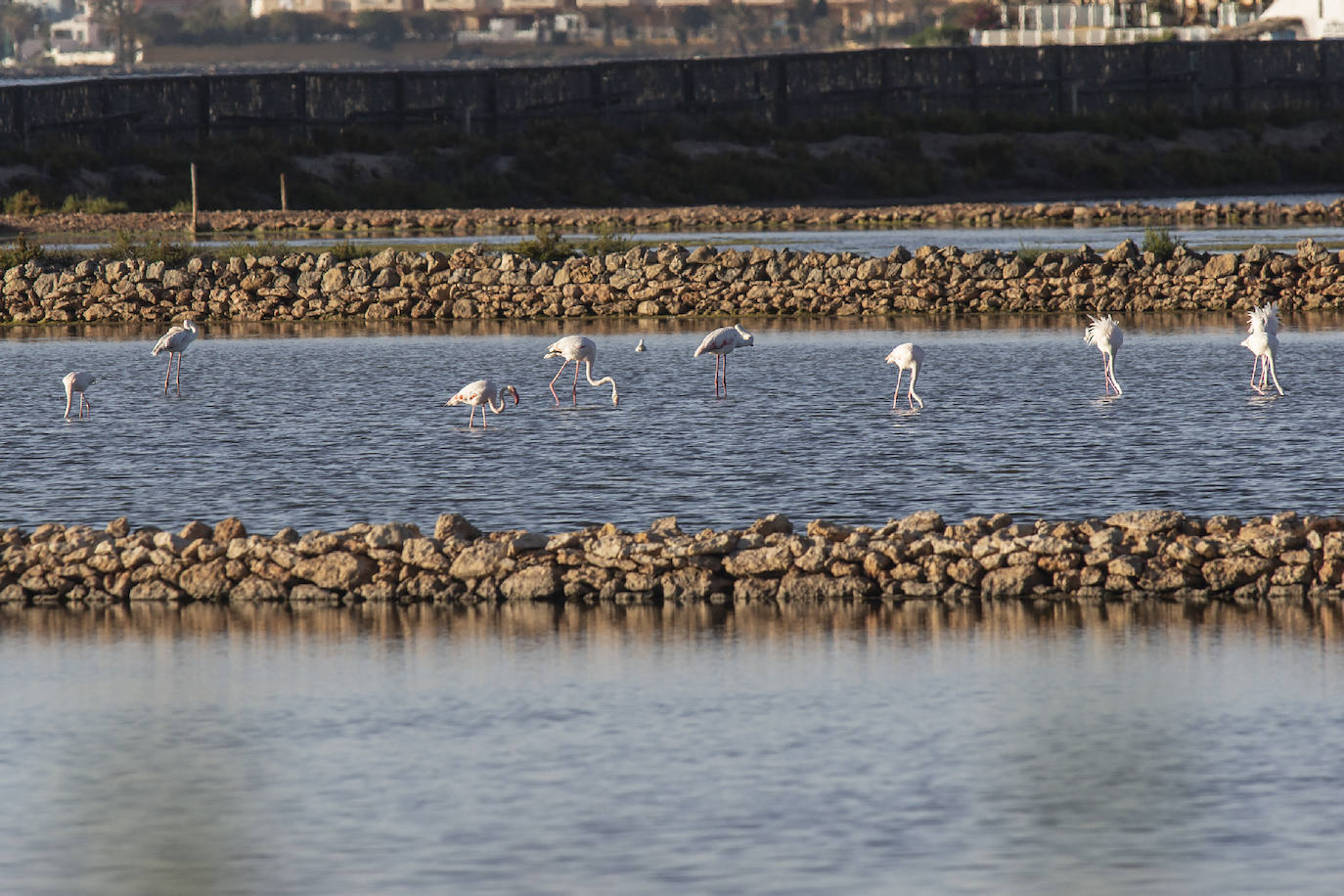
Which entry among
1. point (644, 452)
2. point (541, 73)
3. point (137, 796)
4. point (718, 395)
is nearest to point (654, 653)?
point (137, 796)

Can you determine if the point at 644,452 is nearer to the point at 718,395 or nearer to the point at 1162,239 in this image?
the point at 718,395

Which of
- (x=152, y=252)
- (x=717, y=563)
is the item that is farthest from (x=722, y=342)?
(x=152, y=252)

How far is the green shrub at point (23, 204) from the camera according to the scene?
57.0 meters

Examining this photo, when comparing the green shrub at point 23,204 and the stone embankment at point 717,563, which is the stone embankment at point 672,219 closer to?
the green shrub at point 23,204

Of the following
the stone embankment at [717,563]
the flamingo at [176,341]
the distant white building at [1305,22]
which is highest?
the distant white building at [1305,22]

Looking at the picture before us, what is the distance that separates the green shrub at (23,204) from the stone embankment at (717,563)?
4604 cm

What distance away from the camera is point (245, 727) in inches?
391

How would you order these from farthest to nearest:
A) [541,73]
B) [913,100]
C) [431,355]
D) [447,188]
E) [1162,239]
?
[913,100] → [541,73] → [447,188] → [1162,239] → [431,355]


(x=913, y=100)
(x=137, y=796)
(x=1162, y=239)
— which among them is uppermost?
(x=913, y=100)

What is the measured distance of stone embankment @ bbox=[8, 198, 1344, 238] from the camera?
53406mm

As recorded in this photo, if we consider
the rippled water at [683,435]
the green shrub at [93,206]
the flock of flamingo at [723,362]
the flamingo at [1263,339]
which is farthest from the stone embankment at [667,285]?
the green shrub at [93,206]

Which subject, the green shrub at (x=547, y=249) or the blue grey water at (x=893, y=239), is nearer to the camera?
the green shrub at (x=547, y=249)

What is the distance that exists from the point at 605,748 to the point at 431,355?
70.4ft

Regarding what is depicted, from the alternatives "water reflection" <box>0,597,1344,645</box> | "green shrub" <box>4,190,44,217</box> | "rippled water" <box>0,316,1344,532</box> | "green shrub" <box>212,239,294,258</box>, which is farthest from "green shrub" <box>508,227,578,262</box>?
"water reflection" <box>0,597,1344,645</box>
